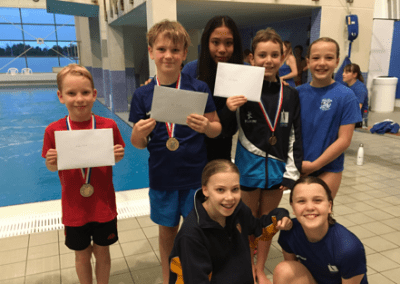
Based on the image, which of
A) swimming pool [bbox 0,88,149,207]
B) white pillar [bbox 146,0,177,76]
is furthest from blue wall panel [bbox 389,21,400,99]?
swimming pool [bbox 0,88,149,207]

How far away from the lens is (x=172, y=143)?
5.70 feet

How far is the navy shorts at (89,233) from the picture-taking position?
1.74 m

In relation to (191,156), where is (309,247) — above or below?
below

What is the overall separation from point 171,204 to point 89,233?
50 centimetres

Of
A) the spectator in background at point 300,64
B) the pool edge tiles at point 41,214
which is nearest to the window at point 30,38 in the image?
the spectator in background at point 300,64

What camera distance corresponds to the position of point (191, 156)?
5.84 ft

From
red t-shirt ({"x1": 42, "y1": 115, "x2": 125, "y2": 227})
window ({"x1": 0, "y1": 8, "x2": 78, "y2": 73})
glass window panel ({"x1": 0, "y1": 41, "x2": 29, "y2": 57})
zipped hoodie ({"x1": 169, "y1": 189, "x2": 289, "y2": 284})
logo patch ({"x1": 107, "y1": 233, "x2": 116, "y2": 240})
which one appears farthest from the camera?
glass window panel ({"x1": 0, "y1": 41, "x2": 29, "y2": 57})

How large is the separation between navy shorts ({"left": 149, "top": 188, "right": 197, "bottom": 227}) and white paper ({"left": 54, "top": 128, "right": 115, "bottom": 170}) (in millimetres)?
359

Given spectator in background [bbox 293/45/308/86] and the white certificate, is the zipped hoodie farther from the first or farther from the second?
spectator in background [bbox 293/45/308/86]

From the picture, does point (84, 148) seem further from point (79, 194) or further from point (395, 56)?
point (395, 56)

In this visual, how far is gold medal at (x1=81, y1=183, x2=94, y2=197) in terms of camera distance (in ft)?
5.56

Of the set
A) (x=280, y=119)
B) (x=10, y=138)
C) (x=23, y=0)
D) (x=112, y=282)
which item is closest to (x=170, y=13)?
(x=280, y=119)

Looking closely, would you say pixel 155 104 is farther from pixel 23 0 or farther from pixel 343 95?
pixel 23 0

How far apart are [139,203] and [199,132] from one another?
2000 millimetres
